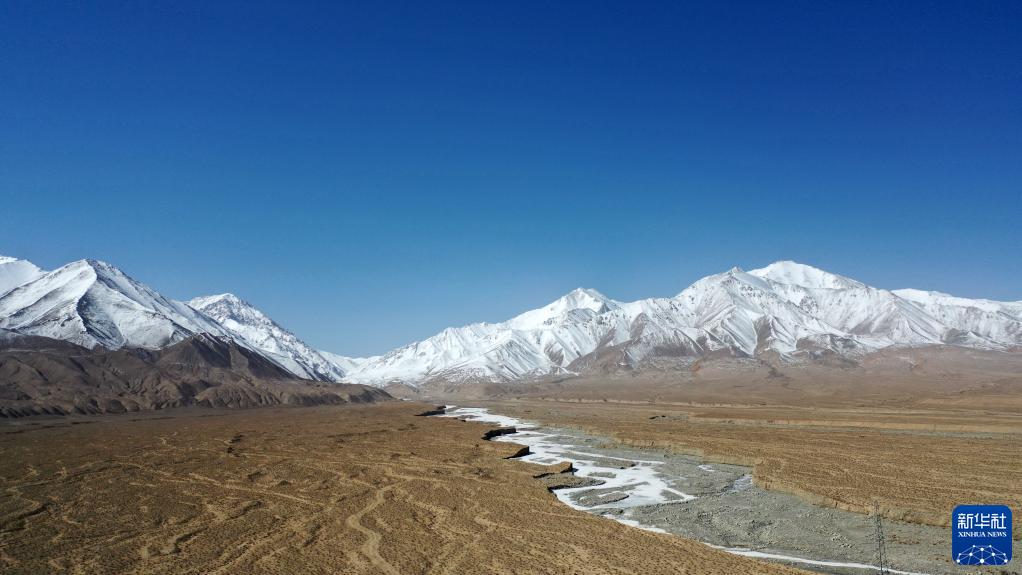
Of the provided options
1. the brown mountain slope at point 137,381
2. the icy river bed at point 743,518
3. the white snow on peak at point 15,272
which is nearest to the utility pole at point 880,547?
the icy river bed at point 743,518

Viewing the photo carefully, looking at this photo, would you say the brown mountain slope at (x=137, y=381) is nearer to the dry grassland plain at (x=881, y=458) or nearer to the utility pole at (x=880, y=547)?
the dry grassland plain at (x=881, y=458)

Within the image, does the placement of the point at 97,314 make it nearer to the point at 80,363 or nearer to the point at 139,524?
the point at 80,363

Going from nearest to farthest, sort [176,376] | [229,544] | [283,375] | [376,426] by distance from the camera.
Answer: [229,544], [376,426], [176,376], [283,375]

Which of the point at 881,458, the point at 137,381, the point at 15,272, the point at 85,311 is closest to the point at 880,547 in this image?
the point at 881,458

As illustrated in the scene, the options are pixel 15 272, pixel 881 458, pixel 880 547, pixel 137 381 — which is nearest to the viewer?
pixel 880 547

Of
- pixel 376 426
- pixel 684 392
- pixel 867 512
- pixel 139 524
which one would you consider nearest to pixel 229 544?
pixel 139 524

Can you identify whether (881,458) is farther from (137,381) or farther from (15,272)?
(15,272)

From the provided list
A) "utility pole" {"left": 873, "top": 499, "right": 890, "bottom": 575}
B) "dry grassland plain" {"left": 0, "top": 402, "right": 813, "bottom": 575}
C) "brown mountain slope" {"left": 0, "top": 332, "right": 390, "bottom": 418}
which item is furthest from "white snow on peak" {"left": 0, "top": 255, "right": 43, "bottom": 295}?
"utility pole" {"left": 873, "top": 499, "right": 890, "bottom": 575}
